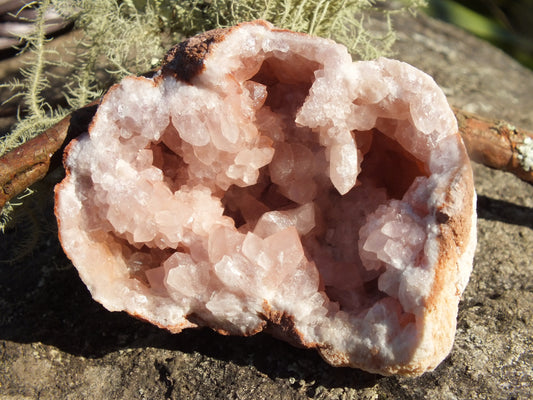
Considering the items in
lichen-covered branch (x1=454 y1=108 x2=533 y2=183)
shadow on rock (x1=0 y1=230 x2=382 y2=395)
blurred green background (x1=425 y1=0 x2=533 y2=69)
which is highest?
lichen-covered branch (x1=454 y1=108 x2=533 y2=183)

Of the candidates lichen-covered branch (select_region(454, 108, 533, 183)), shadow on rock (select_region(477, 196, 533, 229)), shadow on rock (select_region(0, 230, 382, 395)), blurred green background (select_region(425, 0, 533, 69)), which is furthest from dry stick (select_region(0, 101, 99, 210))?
blurred green background (select_region(425, 0, 533, 69))

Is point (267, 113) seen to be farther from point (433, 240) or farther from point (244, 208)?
point (433, 240)

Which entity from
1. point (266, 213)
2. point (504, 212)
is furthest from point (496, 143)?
point (266, 213)

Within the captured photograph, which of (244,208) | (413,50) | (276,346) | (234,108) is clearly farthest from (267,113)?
(413,50)

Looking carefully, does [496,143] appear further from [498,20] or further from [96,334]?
[498,20]

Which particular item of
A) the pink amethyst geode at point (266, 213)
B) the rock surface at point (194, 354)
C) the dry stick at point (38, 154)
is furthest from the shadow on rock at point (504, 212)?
the dry stick at point (38, 154)

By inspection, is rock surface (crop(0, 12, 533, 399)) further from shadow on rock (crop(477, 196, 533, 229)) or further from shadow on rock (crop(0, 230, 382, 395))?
shadow on rock (crop(477, 196, 533, 229))

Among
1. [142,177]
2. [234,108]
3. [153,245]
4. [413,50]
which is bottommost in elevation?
[413,50]

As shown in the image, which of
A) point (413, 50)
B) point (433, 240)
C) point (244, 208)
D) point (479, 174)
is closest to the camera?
point (433, 240)
